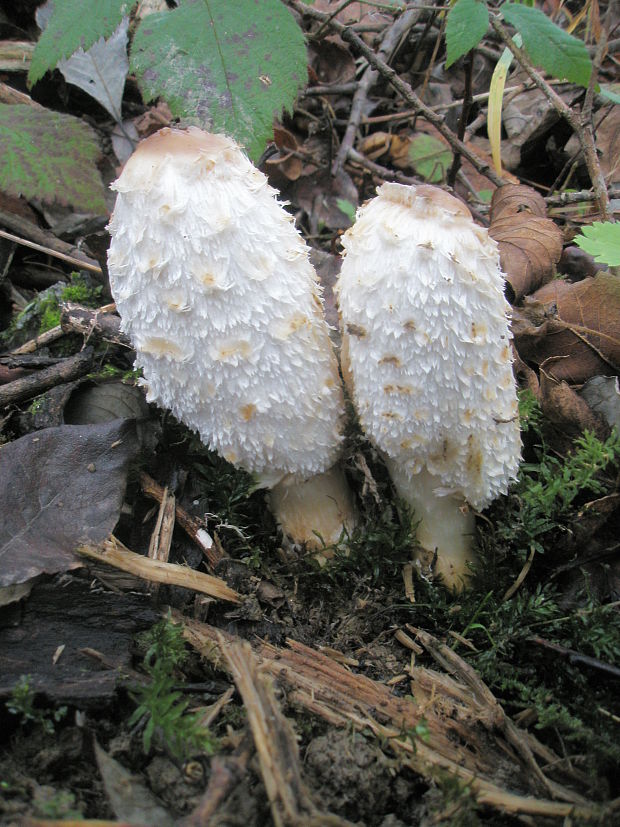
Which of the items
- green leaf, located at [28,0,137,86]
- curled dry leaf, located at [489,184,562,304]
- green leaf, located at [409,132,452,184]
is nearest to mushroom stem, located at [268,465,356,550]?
curled dry leaf, located at [489,184,562,304]

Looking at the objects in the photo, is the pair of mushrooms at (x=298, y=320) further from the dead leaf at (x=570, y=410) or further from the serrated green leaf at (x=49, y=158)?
the serrated green leaf at (x=49, y=158)

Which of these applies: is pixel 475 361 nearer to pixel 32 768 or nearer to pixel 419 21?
pixel 32 768

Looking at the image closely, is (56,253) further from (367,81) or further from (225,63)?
(367,81)

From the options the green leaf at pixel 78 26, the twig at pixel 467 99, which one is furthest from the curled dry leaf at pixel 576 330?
the green leaf at pixel 78 26

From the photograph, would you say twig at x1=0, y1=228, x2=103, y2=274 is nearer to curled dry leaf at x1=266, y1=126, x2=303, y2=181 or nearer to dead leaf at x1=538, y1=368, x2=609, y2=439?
curled dry leaf at x1=266, y1=126, x2=303, y2=181

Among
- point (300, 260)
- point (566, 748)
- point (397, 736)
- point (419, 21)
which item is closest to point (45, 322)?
point (300, 260)
